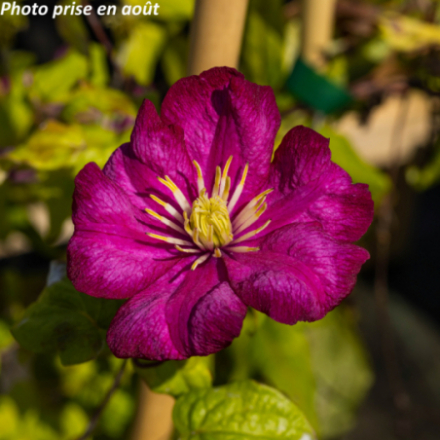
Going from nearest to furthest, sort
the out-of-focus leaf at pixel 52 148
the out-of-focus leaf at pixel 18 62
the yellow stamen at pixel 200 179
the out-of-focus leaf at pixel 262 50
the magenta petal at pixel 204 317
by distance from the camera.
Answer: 1. the magenta petal at pixel 204 317
2. the yellow stamen at pixel 200 179
3. the out-of-focus leaf at pixel 52 148
4. the out-of-focus leaf at pixel 262 50
5. the out-of-focus leaf at pixel 18 62

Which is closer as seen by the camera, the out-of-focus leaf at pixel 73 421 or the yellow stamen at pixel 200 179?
the yellow stamen at pixel 200 179

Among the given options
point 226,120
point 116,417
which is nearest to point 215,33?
point 226,120

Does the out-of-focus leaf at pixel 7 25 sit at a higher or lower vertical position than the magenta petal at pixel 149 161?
higher

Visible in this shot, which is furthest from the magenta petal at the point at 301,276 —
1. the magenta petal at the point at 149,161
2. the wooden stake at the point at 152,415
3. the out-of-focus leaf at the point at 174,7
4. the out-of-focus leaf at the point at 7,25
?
the out-of-focus leaf at the point at 7,25

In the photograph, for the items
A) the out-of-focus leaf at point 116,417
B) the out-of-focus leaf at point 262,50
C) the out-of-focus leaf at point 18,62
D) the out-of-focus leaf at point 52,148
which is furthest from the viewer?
the out-of-focus leaf at point 18,62

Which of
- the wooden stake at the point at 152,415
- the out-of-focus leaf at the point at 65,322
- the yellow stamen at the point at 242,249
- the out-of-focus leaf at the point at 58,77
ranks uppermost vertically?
the out-of-focus leaf at the point at 58,77

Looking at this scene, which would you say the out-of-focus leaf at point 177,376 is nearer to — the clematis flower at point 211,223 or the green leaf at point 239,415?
the green leaf at point 239,415

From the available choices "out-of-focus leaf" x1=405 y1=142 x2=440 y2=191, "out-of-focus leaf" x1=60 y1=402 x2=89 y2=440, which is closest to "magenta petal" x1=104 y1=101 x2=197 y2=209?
"out-of-focus leaf" x1=60 y1=402 x2=89 y2=440
